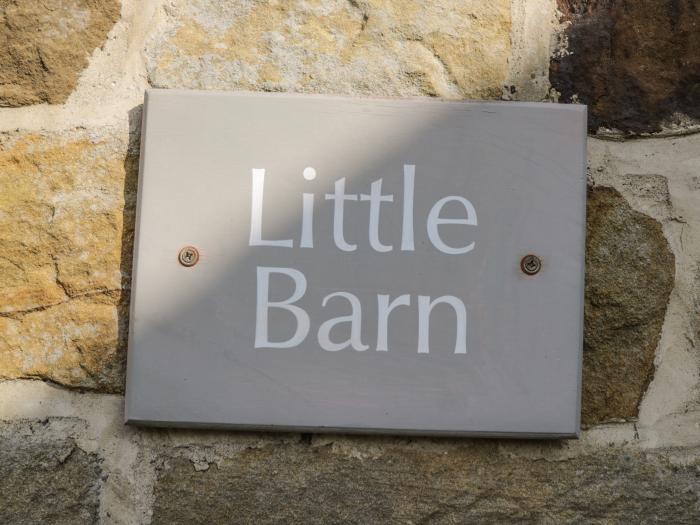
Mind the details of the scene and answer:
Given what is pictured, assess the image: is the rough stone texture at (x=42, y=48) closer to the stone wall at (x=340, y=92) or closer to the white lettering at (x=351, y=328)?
the stone wall at (x=340, y=92)

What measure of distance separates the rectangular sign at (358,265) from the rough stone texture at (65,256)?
5 centimetres

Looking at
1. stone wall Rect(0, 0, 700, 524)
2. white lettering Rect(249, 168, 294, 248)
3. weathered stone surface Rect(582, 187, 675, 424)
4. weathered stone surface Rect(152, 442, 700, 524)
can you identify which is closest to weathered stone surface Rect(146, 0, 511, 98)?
stone wall Rect(0, 0, 700, 524)

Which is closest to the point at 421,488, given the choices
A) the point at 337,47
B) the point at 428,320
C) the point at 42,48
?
the point at 428,320

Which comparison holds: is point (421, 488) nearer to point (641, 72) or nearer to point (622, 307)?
point (622, 307)

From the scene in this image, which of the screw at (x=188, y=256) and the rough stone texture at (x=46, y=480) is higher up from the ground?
the screw at (x=188, y=256)

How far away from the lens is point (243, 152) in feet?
3.52

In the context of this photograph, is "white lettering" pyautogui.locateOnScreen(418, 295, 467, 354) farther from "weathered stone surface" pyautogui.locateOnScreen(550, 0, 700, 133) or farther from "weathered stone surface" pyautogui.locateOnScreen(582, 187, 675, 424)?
"weathered stone surface" pyautogui.locateOnScreen(550, 0, 700, 133)

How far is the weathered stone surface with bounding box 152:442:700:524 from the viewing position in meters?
1.04

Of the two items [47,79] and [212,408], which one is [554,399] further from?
[47,79]

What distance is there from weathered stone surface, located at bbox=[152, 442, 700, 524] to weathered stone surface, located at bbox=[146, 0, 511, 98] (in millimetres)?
439

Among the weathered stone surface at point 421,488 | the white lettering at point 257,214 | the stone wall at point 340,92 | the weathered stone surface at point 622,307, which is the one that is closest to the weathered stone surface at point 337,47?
the stone wall at point 340,92

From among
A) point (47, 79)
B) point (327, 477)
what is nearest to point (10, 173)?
point (47, 79)

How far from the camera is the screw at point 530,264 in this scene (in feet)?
3.48

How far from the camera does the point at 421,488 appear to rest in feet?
3.45
